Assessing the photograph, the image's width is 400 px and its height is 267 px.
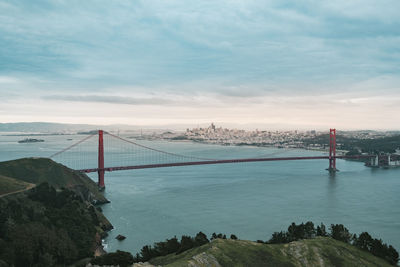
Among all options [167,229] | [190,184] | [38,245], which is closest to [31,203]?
[38,245]

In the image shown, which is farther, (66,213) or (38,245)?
(66,213)

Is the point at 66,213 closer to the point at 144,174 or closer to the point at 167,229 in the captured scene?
the point at 167,229

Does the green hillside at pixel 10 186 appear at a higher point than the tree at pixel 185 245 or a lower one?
higher

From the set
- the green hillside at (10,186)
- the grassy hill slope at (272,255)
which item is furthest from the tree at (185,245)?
the green hillside at (10,186)

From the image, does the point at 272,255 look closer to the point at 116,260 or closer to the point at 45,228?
the point at 116,260

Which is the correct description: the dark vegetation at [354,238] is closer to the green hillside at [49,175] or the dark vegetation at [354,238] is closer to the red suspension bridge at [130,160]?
the green hillside at [49,175]

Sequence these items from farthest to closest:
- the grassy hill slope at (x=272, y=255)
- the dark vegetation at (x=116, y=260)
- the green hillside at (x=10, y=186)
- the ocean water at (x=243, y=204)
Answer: the green hillside at (x=10, y=186) → the ocean water at (x=243, y=204) → the dark vegetation at (x=116, y=260) → the grassy hill slope at (x=272, y=255)
